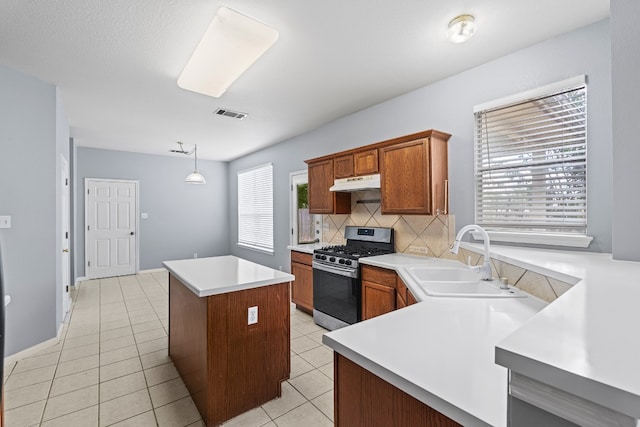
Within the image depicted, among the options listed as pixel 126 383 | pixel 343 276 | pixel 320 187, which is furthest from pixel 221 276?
pixel 320 187

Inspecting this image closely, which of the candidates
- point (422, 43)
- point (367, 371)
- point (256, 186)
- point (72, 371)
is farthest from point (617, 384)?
point (256, 186)

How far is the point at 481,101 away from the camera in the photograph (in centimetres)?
265

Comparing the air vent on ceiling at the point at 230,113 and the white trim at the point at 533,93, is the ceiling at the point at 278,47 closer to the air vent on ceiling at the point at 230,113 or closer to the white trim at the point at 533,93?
the air vent on ceiling at the point at 230,113

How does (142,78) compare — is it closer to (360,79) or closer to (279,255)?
(360,79)

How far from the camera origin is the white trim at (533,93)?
2109 mm

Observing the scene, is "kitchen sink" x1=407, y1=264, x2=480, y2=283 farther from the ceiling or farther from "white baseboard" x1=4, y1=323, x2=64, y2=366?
"white baseboard" x1=4, y1=323, x2=64, y2=366

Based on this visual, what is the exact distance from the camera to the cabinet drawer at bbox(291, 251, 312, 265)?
12.6 feet

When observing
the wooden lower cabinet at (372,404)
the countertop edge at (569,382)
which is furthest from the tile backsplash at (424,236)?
the countertop edge at (569,382)

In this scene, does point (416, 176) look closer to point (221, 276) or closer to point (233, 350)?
point (221, 276)

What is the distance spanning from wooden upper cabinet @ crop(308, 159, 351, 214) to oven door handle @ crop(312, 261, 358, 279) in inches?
29.7

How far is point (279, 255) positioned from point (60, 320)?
315 centimetres

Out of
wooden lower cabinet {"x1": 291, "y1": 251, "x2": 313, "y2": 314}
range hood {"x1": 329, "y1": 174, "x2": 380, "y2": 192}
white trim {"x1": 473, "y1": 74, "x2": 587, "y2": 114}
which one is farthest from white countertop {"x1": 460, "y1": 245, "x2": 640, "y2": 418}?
wooden lower cabinet {"x1": 291, "y1": 251, "x2": 313, "y2": 314}

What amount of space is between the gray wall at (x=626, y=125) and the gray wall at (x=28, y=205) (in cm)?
453

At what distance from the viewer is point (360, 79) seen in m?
2.97
